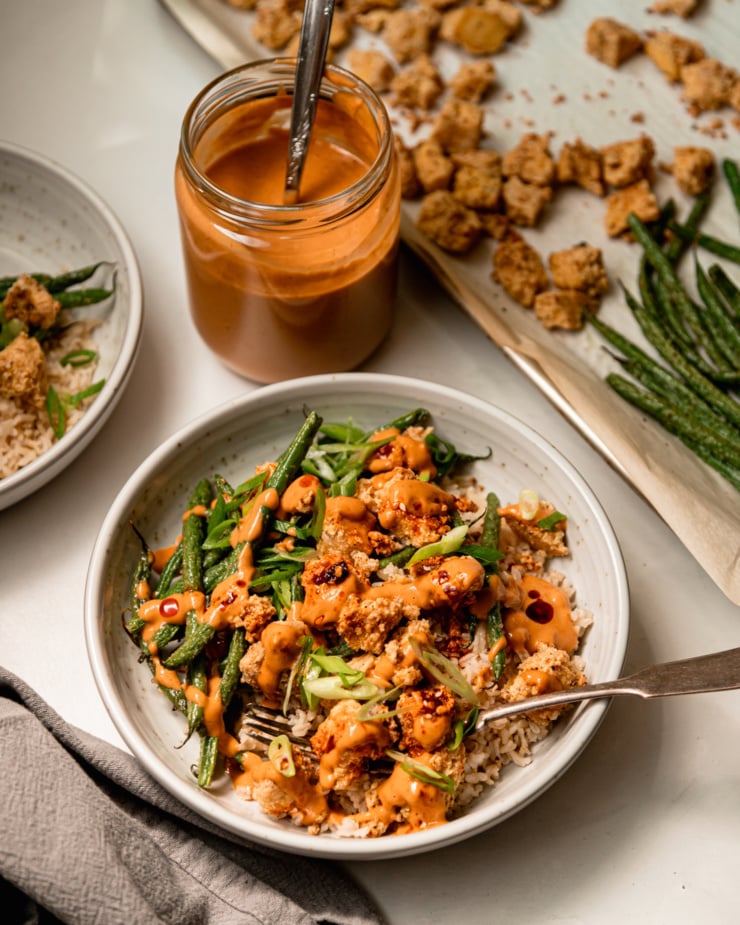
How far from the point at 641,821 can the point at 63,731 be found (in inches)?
55.8

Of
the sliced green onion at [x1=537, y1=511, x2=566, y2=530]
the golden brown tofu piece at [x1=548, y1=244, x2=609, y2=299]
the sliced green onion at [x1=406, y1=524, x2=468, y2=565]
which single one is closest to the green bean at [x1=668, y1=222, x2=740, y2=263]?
the golden brown tofu piece at [x1=548, y1=244, x2=609, y2=299]

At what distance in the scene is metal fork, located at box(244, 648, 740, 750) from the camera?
2256 millimetres

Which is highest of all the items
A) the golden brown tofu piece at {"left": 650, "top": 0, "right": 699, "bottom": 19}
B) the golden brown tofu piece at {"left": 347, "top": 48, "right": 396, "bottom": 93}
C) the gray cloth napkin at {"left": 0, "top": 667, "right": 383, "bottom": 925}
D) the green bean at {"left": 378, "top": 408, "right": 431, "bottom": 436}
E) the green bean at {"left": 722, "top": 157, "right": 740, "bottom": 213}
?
the golden brown tofu piece at {"left": 650, "top": 0, "right": 699, "bottom": 19}

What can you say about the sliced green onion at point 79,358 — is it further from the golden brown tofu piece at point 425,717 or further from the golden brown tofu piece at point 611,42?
the golden brown tofu piece at point 611,42

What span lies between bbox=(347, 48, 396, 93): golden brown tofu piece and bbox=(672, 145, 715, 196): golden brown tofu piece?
0.97 metres

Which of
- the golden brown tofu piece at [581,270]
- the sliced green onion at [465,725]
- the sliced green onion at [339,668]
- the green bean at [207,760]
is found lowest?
the green bean at [207,760]

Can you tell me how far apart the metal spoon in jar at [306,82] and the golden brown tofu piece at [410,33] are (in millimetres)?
1020

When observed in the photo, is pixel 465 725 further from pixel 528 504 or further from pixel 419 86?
pixel 419 86

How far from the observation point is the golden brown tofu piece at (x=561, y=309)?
3145mm

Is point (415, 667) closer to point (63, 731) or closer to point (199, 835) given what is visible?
point (199, 835)

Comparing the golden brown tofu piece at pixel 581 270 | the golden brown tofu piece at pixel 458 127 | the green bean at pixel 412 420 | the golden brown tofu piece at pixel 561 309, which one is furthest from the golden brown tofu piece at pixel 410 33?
the green bean at pixel 412 420

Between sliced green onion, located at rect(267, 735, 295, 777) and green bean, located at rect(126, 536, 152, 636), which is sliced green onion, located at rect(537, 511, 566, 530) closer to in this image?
sliced green onion, located at rect(267, 735, 295, 777)

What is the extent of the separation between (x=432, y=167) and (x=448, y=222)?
0.67ft

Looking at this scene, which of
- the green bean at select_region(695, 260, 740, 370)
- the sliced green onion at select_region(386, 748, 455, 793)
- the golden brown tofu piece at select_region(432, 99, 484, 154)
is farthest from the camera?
the golden brown tofu piece at select_region(432, 99, 484, 154)
